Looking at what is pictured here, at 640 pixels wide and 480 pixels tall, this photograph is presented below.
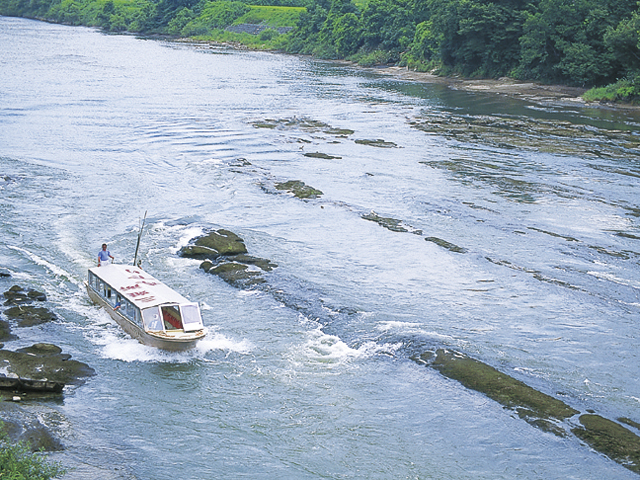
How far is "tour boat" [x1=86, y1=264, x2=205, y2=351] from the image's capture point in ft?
86.8

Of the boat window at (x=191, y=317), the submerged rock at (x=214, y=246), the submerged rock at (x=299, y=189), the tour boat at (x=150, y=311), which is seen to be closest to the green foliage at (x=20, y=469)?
the tour boat at (x=150, y=311)

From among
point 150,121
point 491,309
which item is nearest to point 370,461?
point 491,309

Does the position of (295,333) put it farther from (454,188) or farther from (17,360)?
(454,188)

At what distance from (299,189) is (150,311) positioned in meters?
22.9

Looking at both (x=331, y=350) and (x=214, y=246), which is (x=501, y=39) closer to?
(x=214, y=246)

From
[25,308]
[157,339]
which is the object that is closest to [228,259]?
[157,339]

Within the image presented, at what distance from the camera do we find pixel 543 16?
310 ft

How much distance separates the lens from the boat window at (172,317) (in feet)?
88.2

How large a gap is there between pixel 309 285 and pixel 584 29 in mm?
74899

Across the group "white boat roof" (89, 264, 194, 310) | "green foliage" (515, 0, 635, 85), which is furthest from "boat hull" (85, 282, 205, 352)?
"green foliage" (515, 0, 635, 85)

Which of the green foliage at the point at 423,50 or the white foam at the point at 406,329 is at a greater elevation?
the green foliage at the point at 423,50

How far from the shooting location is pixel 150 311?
27.0 metres

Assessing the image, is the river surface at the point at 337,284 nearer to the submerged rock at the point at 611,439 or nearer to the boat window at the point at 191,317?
the submerged rock at the point at 611,439

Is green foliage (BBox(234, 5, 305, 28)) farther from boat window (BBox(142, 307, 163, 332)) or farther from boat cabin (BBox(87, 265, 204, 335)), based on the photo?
boat window (BBox(142, 307, 163, 332))
